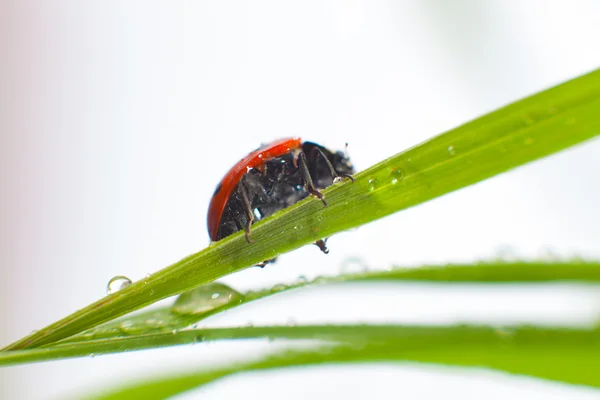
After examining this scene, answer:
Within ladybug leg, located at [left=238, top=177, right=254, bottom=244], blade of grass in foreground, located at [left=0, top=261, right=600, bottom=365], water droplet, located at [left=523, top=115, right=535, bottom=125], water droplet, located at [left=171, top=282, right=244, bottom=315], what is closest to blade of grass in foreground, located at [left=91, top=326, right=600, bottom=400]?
blade of grass in foreground, located at [left=0, top=261, right=600, bottom=365]

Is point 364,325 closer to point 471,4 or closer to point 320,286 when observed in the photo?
point 320,286

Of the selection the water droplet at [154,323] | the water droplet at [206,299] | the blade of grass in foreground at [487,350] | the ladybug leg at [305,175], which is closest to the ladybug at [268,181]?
the ladybug leg at [305,175]

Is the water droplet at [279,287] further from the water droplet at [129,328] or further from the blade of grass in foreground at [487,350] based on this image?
the water droplet at [129,328]

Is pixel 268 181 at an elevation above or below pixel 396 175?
above

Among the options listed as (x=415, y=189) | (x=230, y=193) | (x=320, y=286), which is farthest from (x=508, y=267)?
(x=230, y=193)

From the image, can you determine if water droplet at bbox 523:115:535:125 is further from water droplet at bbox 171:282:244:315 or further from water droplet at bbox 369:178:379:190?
water droplet at bbox 171:282:244:315

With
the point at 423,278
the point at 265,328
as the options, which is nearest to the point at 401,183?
the point at 423,278

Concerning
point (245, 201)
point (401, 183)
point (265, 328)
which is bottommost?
point (265, 328)

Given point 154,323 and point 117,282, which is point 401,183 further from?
point 117,282
